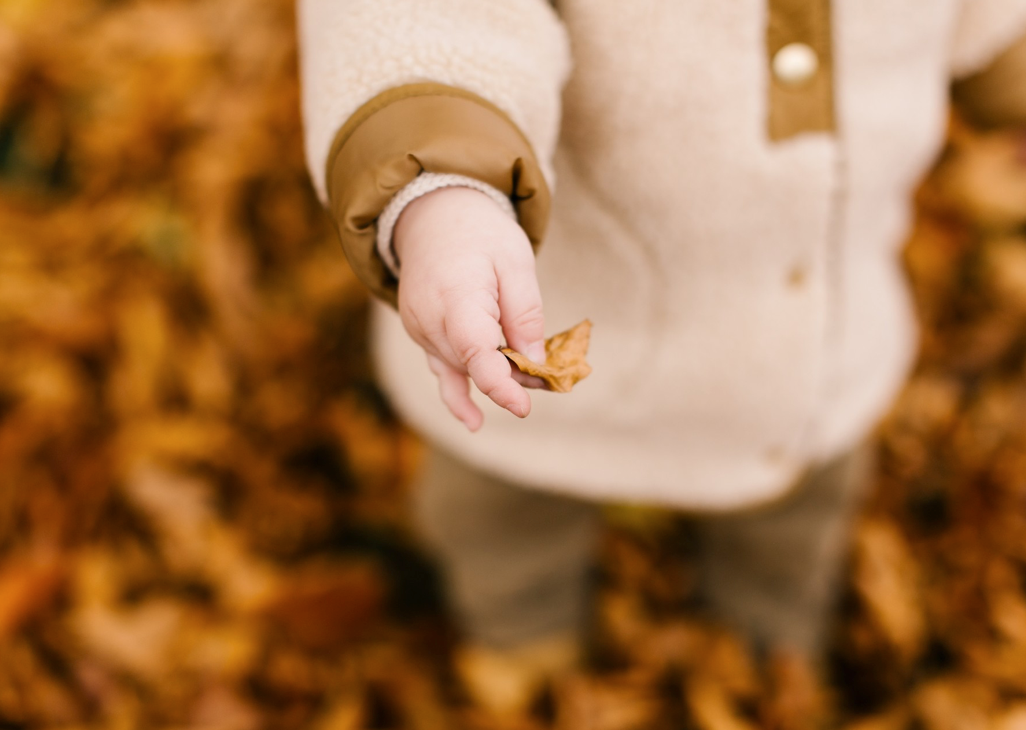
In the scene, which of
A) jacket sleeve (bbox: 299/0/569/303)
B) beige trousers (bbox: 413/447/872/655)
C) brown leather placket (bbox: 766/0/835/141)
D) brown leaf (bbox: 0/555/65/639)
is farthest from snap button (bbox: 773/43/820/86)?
brown leaf (bbox: 0/555/65/639)

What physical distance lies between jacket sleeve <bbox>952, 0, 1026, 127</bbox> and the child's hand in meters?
0.49

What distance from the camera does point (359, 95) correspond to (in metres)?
0.41

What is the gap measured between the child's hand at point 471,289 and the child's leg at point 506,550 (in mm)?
459

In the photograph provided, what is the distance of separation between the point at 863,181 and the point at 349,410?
80cm

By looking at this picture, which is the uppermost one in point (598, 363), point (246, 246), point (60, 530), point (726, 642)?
point (598, 363)

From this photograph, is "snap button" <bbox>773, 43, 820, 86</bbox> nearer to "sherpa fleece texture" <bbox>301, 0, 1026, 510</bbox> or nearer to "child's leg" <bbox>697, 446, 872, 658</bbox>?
"sherpa fleece texture" <bbox>301, 0, 1026, 510</bbox>

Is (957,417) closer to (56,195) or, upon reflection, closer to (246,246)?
(246,246)

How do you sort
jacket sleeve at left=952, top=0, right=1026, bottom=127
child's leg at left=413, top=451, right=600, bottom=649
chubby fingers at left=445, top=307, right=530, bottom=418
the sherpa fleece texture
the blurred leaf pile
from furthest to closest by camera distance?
the blurred leaf pile → child's leg at left=413, top=451, right=600, bottom=649 → jacket sleeve at left=952, top=0, right=1026, bottom=127 → the sherpa fleece texture → chubby fingers at left=445, top=307, right=530, bottom=418

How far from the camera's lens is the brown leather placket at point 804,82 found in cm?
49

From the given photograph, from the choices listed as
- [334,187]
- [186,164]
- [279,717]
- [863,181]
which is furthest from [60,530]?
[863,181]

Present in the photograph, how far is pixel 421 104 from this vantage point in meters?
0.39

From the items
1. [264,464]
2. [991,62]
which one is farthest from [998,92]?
[264,464]

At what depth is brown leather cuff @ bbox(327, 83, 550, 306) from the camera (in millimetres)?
376

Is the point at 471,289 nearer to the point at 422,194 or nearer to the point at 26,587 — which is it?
the point at 422,194
